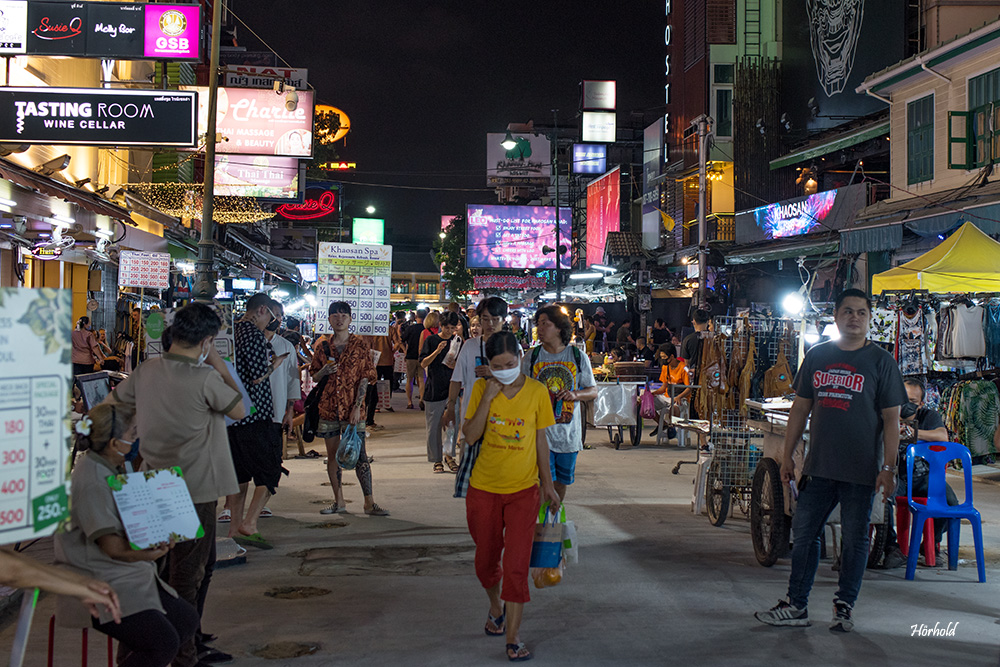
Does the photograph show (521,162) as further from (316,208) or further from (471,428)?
(471,428)

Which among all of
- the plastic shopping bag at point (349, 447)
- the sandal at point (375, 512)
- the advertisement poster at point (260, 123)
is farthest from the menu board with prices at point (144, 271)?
the sandal at point (375, 512)

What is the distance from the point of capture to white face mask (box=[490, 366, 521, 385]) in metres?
5.11

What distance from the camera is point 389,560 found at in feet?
23.3

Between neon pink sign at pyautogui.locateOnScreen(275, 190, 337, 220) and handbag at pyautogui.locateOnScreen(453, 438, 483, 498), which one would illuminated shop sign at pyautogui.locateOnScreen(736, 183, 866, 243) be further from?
neon pink sign at pyautogui.locateOnScreen(275, 190, 337, 220)

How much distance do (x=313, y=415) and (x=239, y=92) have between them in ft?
35.1

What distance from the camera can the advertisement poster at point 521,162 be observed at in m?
64.0

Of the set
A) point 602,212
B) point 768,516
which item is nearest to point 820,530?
point 768,516

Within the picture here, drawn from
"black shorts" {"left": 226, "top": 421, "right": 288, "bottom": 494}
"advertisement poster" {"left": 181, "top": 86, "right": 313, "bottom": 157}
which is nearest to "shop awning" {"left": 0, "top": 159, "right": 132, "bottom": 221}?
"advertisement poster" {"left": 181, "top": 86, "right": 313, "bottom": 157}

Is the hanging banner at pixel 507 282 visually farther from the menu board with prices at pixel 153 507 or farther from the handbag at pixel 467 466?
the menu board with prices at pixel 153 507

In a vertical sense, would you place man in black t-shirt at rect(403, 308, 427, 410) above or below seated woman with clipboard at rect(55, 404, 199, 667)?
above

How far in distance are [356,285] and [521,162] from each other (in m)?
54.7

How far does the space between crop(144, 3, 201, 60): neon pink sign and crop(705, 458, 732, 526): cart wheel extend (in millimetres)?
7119

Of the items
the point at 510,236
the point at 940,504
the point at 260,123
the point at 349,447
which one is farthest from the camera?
the point at 510,236

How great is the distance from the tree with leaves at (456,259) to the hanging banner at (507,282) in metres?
21.4
